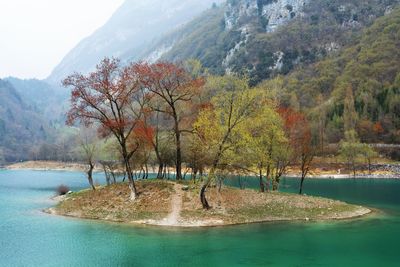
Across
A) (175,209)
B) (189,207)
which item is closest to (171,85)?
(189,207)

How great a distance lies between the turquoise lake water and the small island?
277cm

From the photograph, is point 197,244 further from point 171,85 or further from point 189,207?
point 171,85

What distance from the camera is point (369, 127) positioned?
563 ft

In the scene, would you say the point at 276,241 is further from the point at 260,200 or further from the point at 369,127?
the point at 369,127

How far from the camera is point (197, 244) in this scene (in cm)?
3850

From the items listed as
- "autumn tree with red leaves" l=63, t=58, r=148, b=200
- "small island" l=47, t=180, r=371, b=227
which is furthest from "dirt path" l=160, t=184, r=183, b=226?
"autumn tree with red leaves" l=63, t=58, r=148, b=200

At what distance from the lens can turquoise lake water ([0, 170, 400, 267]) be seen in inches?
1330

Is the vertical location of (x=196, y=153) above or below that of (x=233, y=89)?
below

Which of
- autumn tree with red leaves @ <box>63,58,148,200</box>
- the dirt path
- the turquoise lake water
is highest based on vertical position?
autumn tree with red leaves @ <box>63,58,148,200</box>

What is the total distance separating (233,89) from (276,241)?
59.6 ft

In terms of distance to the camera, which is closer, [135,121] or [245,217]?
[245,217]

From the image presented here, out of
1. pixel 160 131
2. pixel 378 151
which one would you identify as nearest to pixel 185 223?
pixel 160 131

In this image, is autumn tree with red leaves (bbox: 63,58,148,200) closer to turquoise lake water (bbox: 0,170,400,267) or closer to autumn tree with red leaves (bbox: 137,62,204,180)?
autumn tree with red leaves (bbox: 137,62,204,180)

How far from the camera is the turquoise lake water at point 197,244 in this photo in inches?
1330
